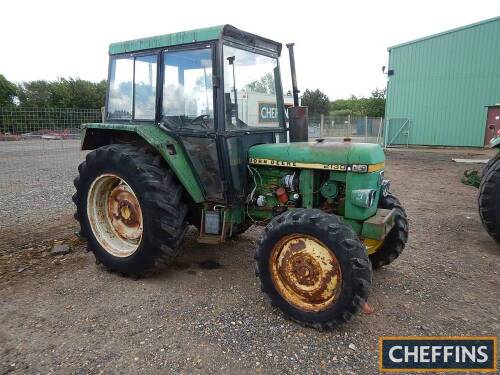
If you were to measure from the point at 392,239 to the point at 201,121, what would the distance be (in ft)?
7.34

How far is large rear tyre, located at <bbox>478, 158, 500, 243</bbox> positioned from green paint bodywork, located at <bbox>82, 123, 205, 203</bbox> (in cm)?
343

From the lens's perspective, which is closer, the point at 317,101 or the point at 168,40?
the point at 168,40

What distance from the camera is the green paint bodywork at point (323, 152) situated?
3.30 meters

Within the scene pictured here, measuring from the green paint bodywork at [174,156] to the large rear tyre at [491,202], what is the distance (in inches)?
135

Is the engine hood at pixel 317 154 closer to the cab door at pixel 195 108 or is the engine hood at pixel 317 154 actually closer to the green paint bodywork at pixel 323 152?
Result: the green paint bodywork at pixel 323 152

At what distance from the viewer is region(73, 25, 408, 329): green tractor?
123 inches

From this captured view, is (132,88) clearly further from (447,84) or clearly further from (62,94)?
(62,94)

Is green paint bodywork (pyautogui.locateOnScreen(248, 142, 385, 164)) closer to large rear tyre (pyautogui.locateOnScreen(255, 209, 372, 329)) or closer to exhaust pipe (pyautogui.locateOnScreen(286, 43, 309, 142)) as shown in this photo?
exhaust pipe (pyautogui.locateOnScreen(286, 43, 309, 142))

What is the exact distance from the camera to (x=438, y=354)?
9.04 ft

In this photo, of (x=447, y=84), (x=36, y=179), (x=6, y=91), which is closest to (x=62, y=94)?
(x=6, y=91)

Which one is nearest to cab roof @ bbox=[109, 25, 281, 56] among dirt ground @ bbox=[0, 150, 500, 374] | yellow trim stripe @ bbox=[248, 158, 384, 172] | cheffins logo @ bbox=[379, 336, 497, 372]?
yellow trim stripe @ bbox=[248, 158, 384, 172]

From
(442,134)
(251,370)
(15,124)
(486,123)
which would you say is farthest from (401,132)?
(251,370)

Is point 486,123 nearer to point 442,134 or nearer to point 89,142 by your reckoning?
point 442,134

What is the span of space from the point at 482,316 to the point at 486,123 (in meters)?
15.2
